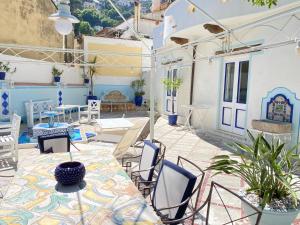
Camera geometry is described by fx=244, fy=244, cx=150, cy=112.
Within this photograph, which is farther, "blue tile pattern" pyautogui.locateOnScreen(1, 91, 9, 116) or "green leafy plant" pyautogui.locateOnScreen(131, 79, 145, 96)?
"green leafy plant" pyautogui.locateOnScreen(131, 79, 145, 96)

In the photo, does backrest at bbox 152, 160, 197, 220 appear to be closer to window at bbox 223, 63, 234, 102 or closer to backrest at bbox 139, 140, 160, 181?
backrest at bbox 139, 140, 160, 181

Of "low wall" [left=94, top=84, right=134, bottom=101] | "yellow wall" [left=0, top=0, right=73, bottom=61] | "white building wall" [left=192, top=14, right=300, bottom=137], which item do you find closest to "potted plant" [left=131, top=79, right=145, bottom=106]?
"low wall" [left=94, top=84, right=134, bottom=101]

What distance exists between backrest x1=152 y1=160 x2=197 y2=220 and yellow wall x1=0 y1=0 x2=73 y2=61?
10861mm

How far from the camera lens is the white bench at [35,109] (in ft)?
29.4

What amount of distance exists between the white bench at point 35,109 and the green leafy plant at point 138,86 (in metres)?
5.98

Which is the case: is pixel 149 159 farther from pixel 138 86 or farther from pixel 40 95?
pixel 138 86

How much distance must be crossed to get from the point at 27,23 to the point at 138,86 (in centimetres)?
694

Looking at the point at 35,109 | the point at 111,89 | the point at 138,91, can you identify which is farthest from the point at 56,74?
the point at 138,91

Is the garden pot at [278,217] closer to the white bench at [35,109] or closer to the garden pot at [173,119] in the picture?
the garden pot at [173,119]

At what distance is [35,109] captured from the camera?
9672 mm

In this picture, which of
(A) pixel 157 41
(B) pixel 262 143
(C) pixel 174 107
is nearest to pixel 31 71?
(A) pixel 157 41

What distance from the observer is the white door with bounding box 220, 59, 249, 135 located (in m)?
6.85

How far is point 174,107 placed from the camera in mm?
10477

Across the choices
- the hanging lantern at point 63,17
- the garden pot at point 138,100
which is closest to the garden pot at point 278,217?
the hanging lantern at point 63,17
